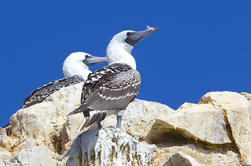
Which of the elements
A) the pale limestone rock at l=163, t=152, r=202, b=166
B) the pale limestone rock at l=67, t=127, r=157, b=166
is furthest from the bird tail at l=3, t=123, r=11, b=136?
the pale limestone rock at l=163, t=152, r=202, b=166

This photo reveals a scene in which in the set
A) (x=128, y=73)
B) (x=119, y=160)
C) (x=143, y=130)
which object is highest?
(x=128, y=73)

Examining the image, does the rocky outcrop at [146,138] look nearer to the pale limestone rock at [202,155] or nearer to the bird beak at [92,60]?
the pale limestone rock at [202,155]

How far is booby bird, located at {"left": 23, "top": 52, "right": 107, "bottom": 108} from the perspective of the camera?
67.2ft

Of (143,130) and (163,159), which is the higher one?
(143,130)

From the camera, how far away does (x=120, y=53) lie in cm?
1809

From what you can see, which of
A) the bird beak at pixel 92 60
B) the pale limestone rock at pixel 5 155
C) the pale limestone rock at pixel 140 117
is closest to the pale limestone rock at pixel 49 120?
the pale limestone rock at pixel 5 155

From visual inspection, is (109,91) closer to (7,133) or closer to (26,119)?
(26,119)

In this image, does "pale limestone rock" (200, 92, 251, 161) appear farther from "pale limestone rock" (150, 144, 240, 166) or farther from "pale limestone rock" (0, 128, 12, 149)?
"pale limestone rock" (0, 128, 12, 149)

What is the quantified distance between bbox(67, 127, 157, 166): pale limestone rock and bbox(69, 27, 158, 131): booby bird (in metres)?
0.40

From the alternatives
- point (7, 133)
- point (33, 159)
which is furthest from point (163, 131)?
point (7, 133)

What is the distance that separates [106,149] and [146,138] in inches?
73.2

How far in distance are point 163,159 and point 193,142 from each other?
0.91 metres

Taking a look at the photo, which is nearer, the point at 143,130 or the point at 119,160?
the point at 119,160

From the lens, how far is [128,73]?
54.1 feet
